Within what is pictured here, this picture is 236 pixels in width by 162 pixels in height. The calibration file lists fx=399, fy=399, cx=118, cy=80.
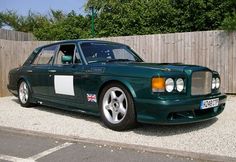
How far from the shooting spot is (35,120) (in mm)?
7727

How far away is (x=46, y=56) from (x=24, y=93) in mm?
1280

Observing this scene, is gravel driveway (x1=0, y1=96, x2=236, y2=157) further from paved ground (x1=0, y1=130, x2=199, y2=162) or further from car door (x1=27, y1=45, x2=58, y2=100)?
car door (x1=27, y1=45, x2=58, y2=100)

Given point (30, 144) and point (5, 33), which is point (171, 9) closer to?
point (5, 33)

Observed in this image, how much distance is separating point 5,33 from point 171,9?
22.1 ft

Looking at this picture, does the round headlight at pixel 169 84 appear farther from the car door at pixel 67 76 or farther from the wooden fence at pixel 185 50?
the wooden fence at pixel 185 50

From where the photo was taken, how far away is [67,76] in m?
7.43

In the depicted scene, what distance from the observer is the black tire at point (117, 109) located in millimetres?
6191

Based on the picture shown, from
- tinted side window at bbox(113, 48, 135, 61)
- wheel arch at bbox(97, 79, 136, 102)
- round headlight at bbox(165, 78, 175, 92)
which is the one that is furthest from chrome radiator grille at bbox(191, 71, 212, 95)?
tinted side window at bbox(113, 48, 135, 61)

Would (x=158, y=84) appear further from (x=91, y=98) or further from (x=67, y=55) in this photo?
(x=67, y=55)

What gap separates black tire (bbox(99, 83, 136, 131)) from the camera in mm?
6191

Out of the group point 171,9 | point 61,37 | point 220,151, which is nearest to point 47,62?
point 220,151

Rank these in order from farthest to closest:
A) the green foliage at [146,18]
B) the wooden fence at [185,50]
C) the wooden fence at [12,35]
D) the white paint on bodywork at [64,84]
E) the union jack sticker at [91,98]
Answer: the wooden fence at [12,35] < the green foliage at [146,18] < the wooden fence at [185,50] < the white paint on bodywork at [64,84] < the union jack sticker at [91,98]

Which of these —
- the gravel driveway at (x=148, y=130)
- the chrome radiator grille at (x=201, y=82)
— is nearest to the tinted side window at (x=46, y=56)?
the gravel driveway at (x=148, y=130)

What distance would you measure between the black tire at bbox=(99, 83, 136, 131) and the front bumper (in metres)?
0.14
